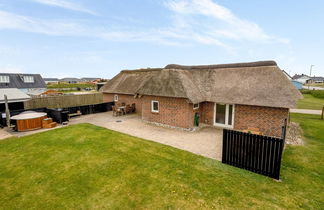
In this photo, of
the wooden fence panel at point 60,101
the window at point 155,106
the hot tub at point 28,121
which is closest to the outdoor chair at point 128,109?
the window at point 155,106

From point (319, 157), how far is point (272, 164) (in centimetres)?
427

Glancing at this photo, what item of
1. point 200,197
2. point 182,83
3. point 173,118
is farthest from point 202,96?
point 200,197

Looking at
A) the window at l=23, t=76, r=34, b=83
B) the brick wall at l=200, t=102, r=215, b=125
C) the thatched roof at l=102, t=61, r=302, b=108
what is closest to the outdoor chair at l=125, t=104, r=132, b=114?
the thatched roof at l=102, t=61, r=302, b=108

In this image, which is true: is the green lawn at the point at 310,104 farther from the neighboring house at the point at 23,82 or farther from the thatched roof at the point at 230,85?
the neighboring house at the point at 23,82

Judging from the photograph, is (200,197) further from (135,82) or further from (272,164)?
(135,82)

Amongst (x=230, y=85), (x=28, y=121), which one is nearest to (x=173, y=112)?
(x=230, y=85)

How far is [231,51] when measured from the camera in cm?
2248

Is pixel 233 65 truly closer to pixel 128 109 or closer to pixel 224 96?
pixel 224 96

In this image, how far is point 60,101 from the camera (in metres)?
21.6

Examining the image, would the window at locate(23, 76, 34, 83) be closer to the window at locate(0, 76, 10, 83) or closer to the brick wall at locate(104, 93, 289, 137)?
the window at locate(0, 76, 10, 83)

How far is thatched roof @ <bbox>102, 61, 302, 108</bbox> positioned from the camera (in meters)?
10.5

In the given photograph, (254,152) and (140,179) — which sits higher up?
(254,152)

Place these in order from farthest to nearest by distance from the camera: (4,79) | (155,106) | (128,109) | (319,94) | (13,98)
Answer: (319,94) < (4,79) < (128,109) < (155,106) < (13,98)

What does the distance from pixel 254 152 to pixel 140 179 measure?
4.89 meters
